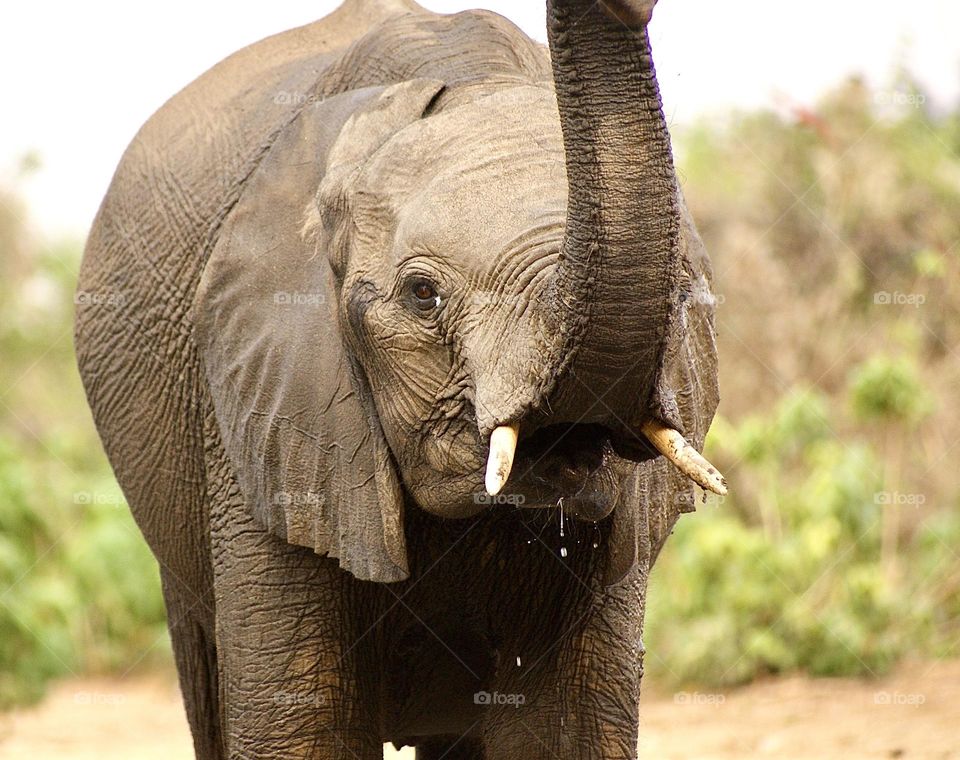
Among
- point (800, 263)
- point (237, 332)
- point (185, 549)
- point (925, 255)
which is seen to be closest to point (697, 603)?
point (925, 255)

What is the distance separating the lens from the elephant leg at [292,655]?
4.05 metres

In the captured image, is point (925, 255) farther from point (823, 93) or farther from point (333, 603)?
point (333, 603)

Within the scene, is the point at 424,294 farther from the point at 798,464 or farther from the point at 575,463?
the point at 798,464

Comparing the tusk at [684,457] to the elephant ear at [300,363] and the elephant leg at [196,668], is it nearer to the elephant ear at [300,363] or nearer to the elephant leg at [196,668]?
the elephant ear at [300,363]

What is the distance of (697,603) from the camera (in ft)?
30.7

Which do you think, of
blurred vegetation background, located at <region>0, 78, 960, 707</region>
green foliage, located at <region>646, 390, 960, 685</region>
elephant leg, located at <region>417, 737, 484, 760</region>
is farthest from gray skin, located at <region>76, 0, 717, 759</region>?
green foliage, located at <region>646, 390, 960, 685</region>

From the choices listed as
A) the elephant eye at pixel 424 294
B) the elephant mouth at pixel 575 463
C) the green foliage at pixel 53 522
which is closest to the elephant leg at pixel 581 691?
the elephant mouth at pixel 575 463

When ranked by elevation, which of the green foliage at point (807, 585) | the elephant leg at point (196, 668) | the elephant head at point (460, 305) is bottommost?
the green foliage at point (807, 585)

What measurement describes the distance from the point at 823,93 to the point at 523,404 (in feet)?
31.3

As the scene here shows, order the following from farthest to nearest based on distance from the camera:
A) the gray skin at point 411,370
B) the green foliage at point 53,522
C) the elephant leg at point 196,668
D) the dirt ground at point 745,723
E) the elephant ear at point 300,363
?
the green foliage at point 53,522 < the dirt ground at point 745,723 < the elephant leg at point 196,668 < the elephant ear at point 300,363 < the gray skin at point 411,370

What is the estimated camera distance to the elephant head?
117 inches

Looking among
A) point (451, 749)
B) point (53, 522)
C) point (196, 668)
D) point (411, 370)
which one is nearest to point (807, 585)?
point (451, 749)

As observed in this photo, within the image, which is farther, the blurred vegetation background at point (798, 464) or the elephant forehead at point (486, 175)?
the blurred vegetation background at point (798, 464)

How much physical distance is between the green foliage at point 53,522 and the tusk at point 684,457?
577 cm
